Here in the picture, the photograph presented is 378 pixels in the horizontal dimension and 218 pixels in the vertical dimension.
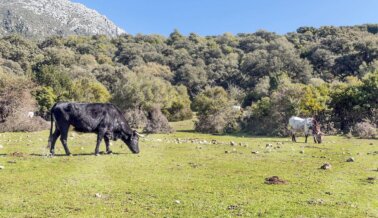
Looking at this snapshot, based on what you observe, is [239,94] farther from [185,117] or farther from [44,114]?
[44,114]

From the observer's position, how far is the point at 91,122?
2261cm

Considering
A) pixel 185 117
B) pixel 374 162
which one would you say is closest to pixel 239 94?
pixel 185 117

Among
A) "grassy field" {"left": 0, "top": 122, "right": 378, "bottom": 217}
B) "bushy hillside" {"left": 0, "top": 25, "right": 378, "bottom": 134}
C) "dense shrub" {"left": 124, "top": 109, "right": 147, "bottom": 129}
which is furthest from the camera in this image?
"dense shrub" {"left": 124, "top": 109, "right": 147, "bottom": 129}

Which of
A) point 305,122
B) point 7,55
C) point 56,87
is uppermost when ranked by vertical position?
point 7,55

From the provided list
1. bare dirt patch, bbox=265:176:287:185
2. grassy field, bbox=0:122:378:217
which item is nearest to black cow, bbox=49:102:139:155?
grassy field, bbox=0:122:378:217

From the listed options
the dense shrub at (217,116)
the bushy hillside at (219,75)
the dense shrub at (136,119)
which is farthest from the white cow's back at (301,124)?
the dense shrub at (136,119)

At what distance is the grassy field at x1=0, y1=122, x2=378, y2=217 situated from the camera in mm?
11266

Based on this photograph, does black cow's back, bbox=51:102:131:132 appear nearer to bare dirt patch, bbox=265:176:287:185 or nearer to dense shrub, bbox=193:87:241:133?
bare dirt patch, bbox=265:176:287:185

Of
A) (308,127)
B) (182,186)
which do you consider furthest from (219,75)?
(182,186)

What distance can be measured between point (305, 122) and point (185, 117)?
29.1 metres

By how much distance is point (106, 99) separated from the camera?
208 ft

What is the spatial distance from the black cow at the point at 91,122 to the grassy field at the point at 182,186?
1255 mm

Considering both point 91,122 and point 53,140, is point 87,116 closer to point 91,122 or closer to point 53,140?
point 91,122

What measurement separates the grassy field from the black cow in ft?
4.12
